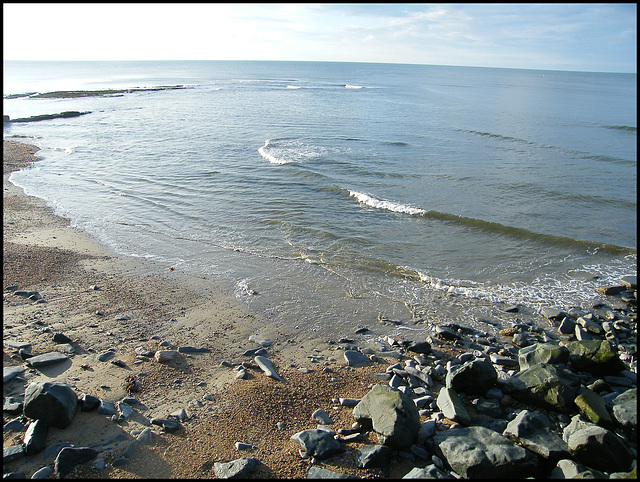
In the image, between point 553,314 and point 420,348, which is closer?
point 420,348

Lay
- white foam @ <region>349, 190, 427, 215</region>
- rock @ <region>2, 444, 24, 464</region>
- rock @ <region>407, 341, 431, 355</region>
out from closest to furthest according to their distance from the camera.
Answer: rock @ <region>2, 444, 24, 464</region> < rock @ <region>407, 341, 431, 355</region> < white foam @ <region>349, 190, 427, 215</region>

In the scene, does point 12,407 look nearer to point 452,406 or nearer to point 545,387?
point 452,406

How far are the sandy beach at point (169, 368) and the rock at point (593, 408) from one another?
9.00 ft

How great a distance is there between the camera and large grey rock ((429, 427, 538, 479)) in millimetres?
4480

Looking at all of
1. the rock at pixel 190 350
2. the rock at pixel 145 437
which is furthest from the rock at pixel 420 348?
the rock at pixel 145 437

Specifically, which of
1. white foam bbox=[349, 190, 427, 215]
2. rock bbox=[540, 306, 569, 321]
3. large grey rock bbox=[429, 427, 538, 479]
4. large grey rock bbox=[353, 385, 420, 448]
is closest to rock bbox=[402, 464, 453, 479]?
large grey rock bbox=[429, 427, 538, 479]

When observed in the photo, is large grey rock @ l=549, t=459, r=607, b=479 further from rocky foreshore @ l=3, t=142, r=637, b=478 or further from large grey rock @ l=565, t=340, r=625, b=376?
large grey rock @ l=565, t=340, r=625, b=376

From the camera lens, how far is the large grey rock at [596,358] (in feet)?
22.4

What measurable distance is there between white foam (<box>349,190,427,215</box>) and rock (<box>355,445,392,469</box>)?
11378 millimetres

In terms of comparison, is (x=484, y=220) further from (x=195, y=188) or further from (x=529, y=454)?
(x=195, y=188)

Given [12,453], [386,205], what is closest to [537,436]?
[12,453]

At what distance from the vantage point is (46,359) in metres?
6.46

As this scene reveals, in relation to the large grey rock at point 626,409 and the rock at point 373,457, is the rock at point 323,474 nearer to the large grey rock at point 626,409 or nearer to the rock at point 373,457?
the rock at point 373,457

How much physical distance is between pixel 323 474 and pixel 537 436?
2.70 metres
